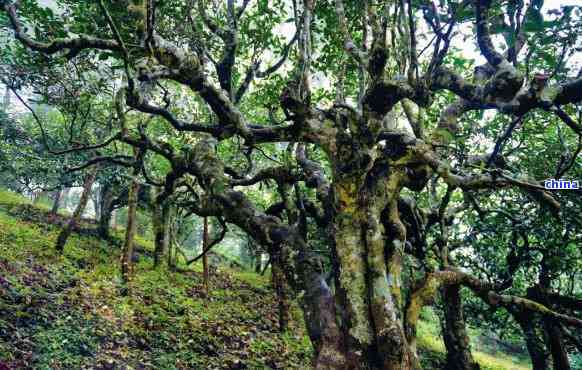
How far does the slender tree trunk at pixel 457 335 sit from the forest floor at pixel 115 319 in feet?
11.1

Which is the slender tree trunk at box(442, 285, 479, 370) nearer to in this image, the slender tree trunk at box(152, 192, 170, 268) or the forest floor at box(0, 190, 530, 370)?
the forest floor at box(0, 190, 530, 370)

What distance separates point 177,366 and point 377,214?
196 inches

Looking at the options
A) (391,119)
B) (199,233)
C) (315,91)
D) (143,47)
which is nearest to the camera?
(143,47)

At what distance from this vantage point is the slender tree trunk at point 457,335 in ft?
23.7

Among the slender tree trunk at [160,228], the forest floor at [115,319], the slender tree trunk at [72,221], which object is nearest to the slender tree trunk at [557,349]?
the forest floor at [115,319]

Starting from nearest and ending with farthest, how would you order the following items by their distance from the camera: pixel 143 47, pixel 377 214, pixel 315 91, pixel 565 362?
pixel 143 47
pixel 377 214
pixel 565 362
pixel 315 91

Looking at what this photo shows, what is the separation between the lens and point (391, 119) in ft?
22.4

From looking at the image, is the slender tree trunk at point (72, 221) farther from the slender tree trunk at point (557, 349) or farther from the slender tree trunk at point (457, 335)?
the slender tree trunk at point (557, 349)

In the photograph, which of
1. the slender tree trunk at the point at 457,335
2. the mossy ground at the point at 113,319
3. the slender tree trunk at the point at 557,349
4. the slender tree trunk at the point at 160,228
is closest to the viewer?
the mossy ground at the point at 113,319

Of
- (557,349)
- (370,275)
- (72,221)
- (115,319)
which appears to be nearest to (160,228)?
(72,221)

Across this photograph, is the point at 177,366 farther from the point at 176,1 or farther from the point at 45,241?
the point at 45,241

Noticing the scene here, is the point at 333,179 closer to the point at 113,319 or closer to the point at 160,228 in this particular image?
the point at 113,319

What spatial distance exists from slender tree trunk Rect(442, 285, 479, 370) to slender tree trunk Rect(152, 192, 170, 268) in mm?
11044

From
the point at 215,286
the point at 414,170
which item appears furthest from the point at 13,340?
the point at 215,286
